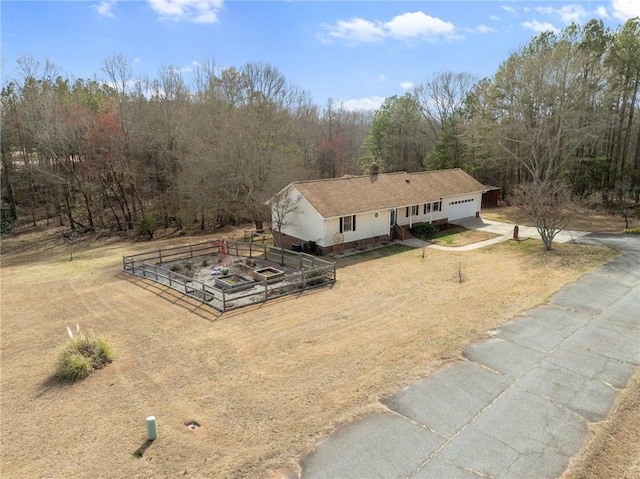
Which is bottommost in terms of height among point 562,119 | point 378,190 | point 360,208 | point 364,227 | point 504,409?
point 504,409

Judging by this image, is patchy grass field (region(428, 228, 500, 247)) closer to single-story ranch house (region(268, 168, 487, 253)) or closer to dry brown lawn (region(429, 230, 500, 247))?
dry brown lawn (region(429, 230, 500, 247))

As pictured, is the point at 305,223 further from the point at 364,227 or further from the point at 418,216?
the point at 418,216

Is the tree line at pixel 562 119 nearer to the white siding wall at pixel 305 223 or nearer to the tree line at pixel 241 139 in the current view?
the tree line at pixel 241 139

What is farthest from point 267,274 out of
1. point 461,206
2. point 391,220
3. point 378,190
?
point 461,206

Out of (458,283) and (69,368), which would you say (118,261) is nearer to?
(69,368)

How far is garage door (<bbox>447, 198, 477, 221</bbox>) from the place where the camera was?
29608mm

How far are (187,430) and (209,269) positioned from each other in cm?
1251

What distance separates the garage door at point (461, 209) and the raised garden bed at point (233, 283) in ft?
58.3

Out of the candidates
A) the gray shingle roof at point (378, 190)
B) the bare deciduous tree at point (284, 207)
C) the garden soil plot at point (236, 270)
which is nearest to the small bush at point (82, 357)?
the garden soil plot at point (236, 270)

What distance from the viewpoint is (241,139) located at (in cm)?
2931

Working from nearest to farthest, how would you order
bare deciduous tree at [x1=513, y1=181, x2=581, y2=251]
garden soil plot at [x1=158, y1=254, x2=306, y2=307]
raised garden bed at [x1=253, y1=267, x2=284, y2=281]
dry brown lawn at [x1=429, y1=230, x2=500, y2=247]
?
garden soil plot at [x1=158, y1=254, x2=306, y2=307] < raised garden bed at [x1=253, y1=267, x2=284, y2=281] < bare deciduous tree at [x1=513, y1=181, x2=581, y2=251] < dry brown lawn at [x1=429, y1=230, x2=500, y2=247]

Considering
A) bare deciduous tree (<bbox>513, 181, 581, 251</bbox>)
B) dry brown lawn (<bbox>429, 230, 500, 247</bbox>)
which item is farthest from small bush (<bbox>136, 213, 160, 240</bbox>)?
bare deciduous tree (<bbox>513, 181, 581, 251</bbox>)

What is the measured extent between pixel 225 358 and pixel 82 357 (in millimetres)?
3830

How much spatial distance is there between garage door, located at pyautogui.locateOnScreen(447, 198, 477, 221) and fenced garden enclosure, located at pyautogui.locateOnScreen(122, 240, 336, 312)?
13844mm
